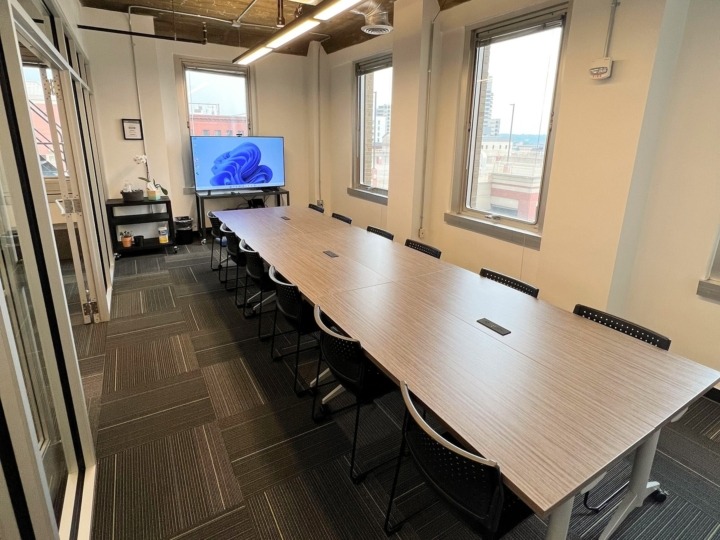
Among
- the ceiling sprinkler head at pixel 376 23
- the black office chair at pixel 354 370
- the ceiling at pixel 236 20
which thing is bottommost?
the black office chair at pixel 354 370

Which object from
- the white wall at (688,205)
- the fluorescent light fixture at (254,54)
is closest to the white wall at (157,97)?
the fluorescent light fixture at (254,54)

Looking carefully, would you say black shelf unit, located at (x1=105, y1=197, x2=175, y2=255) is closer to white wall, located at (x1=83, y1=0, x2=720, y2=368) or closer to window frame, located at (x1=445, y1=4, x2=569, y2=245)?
white wall, located at (x1=83, y1=0, x2=720, y2=368)

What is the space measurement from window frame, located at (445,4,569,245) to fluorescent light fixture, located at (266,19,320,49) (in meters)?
1.81

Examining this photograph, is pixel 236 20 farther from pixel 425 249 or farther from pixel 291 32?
pixel 425 249

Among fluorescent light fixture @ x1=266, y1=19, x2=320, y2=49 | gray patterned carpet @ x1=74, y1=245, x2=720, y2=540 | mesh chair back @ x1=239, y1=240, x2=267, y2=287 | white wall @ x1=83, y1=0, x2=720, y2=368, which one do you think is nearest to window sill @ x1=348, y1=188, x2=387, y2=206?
white wall @ x1=83, y1=0, x2=720, y2=368

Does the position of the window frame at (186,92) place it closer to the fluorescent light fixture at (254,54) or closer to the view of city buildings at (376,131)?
the fluorescent light fixture at (254,54)

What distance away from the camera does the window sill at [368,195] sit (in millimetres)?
5777

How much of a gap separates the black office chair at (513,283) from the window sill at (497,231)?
118cm

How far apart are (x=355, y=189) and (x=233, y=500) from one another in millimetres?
5103

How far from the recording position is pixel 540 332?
6.45ft

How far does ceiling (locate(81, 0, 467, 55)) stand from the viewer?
4.73m

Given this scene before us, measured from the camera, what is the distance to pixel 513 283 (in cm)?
260

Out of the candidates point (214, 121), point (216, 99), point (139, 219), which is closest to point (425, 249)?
point (139, 219)

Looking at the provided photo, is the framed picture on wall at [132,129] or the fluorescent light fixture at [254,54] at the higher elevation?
the fluorescent light fixture at [254,54]
